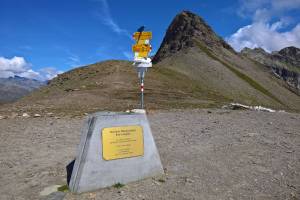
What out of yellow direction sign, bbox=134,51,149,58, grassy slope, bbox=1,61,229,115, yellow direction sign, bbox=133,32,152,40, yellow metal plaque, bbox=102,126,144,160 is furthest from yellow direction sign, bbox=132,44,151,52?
grassy slope, bbox=1,61,229,115

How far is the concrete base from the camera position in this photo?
749 centimetres

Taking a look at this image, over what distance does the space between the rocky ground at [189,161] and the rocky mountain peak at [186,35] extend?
98874mm

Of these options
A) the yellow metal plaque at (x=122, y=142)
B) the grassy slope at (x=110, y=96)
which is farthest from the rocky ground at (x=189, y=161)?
the grassy slope at (x=110, y=96)

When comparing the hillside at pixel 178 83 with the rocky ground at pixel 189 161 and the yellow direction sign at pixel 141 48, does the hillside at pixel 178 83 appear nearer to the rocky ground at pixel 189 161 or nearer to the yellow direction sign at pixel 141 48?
the yellow direction sign at pixel 141 48

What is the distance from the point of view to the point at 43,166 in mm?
9188

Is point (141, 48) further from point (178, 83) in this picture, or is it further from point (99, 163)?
point (178, 83)

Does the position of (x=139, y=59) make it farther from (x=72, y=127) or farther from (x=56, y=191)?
(x=56, y=191)

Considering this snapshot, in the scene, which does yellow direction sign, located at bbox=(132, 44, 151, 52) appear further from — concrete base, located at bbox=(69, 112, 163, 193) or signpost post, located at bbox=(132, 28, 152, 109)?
concrete base, located at bbox=(69, 112, 163, 193)

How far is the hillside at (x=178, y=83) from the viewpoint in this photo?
26969mm

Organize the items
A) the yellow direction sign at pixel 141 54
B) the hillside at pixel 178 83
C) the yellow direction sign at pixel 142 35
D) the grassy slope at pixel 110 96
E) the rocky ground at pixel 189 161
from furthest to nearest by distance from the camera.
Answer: the hillside at pixel 178 83 < the grassy slope at pixel 110 96 < the yellow direction sign at pixel 141 54 < the yellow direction sign at pixel 142 35 < the rocky ground at pixel 189 161

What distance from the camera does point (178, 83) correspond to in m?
46.0

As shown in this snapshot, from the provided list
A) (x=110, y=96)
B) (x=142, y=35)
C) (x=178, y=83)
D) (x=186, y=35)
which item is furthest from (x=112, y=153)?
(x=186, y=35)

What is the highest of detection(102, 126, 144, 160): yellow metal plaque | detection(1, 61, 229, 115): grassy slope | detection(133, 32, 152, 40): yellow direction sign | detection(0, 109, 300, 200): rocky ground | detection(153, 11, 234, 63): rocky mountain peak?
detection(153, 11, 234, 63): rocky mountain peak

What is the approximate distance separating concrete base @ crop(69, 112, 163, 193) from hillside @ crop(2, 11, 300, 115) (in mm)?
12466
